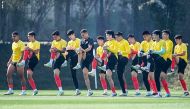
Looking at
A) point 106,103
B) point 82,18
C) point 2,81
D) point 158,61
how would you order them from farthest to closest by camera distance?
point 82,18 < point 2,81 < point 158,61 < point 106,103

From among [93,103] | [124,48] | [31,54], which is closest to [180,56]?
[124,48]

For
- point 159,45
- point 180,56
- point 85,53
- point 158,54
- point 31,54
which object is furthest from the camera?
point 31,54

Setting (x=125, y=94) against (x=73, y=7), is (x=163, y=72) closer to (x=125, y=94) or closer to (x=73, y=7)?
(x=125, y=94)

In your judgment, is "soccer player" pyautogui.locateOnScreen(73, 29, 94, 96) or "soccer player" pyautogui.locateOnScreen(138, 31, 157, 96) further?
"soccer player" pyautogui.locateOnScreen(73, 29, 94, 96)

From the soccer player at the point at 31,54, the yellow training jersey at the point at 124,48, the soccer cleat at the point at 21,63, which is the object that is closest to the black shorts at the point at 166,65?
the yellow training jersey at the point at 124,48

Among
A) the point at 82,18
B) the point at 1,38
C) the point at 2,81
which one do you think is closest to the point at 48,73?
the point at 2,81

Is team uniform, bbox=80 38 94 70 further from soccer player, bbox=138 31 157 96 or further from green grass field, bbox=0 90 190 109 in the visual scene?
green grass field, bbox=0 90 190 109

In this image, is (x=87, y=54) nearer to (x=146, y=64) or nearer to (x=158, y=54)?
(x=146, y=64)

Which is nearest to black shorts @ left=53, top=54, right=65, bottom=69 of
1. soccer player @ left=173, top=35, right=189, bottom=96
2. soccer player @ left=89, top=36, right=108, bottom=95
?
soccer player @ left=89, top=36, right=108, bottom=95

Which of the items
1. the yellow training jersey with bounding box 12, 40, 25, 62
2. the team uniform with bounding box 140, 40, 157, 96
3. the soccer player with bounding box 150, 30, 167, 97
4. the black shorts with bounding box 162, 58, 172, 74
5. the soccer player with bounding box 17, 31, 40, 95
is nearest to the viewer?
the soccer player with bounding box 150, 30, 167, 97

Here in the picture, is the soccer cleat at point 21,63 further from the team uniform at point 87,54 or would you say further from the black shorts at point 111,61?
the black shorts at point 111,61

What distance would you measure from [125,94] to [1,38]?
2109 cm

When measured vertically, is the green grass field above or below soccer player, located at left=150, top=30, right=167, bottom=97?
below

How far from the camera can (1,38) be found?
2040 inches
